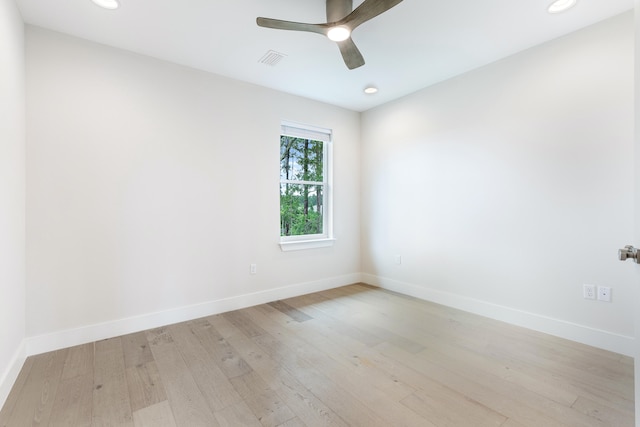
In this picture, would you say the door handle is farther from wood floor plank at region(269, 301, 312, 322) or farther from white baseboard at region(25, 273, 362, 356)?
white baseboard at region(25, 273, 362, 356)

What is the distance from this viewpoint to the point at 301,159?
12.8 ft

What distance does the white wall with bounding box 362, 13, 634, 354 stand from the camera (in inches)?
88.1

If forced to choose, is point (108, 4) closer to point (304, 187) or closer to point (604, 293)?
point (304, 187)

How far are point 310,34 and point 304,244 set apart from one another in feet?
7.61

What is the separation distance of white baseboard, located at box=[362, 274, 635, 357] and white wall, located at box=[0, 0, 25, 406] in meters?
3.59

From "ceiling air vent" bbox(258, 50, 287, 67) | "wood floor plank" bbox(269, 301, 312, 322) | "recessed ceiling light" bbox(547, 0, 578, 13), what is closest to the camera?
"recessed ceiling light" bbox(547, 0, 578, 13)

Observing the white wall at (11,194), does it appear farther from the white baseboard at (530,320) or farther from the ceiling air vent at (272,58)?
the white baseboard at (530,320)

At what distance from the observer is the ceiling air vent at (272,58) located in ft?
8.79

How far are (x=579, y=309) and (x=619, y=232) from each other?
0.69 m

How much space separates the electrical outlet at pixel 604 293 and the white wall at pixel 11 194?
4099 millimetres

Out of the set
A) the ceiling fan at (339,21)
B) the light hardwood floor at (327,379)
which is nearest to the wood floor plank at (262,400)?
the light hardwood floor at (327,379)

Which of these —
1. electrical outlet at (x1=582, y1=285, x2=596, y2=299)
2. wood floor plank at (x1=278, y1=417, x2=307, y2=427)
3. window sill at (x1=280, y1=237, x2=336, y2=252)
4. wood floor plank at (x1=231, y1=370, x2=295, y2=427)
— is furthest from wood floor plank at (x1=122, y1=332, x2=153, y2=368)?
electrical outlet at (x1=582, y1=285, x2=596, y2=299)

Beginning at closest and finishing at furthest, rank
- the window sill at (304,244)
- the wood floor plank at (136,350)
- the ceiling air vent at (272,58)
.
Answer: the wood floor plank at (136,350) < the ceiling air vent at (272,58) < the window sill at (304,244)

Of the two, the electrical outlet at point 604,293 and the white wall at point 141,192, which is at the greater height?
the white wall at point 141,192
